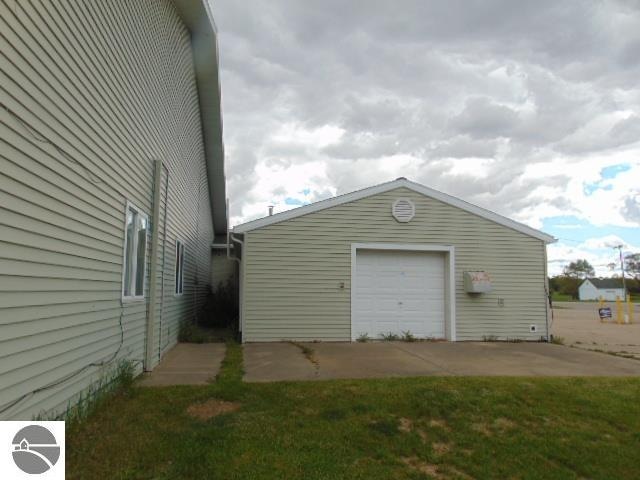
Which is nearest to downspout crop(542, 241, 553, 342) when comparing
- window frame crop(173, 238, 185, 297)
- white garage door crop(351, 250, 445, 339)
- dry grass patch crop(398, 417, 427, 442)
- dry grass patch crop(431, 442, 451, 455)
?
white garage door crop(351, 250, 445, 339)

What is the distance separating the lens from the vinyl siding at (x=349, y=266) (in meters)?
10.9

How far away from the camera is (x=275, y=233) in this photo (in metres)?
11.0

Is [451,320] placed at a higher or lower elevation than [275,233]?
lower

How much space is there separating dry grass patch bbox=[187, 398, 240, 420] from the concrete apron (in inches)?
40.1

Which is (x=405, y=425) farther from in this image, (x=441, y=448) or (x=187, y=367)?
(x=187, y=367)

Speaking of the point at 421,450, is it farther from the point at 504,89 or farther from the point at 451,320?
the point at 504,89

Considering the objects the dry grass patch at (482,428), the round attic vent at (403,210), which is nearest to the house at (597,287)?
the round attic vent at (403,210)

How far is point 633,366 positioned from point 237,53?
39.3 feet

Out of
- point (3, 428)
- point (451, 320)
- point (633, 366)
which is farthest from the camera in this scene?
point (451, 320)

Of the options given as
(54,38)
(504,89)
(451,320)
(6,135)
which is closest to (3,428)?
(6,135)

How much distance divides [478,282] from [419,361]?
370 centimetres

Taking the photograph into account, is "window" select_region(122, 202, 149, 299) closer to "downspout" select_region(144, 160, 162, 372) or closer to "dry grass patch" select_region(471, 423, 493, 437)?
"downspout" select_region(144, 160, 162, 372)

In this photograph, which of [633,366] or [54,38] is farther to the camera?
[633,366]

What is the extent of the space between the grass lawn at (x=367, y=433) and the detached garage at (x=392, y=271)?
458 cm
